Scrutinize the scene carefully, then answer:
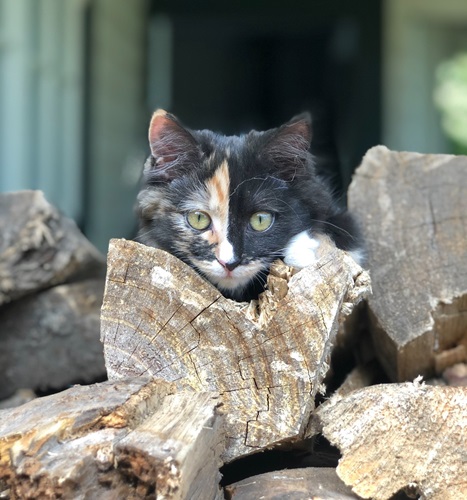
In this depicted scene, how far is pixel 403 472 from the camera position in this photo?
4.79ft

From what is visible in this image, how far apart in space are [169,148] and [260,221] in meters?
0.31

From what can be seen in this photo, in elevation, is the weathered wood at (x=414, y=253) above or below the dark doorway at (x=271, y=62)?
below

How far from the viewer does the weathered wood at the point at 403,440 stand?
1.45m

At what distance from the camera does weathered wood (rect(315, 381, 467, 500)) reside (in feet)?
4.76

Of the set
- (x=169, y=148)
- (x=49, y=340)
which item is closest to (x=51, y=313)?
(x=49, y=340)

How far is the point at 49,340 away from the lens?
2.54 meters

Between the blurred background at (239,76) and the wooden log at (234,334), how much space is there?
3696 millimetres

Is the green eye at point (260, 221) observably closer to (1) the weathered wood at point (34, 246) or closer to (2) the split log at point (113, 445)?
(2) the split log at point (113, 445)

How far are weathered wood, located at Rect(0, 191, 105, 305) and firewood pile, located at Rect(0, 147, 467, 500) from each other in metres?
0.75

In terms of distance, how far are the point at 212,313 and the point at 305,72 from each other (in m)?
4.51

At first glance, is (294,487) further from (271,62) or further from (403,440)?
(271,62)

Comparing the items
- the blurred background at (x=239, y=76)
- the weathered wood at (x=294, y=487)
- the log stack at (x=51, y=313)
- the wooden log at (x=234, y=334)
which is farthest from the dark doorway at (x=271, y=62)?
the weathered wood at (x=294, y=487)

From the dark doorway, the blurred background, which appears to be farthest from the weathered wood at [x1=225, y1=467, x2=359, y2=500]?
the dark doorway

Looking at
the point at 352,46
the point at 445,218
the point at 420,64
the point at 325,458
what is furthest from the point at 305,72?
the point at 325,458
